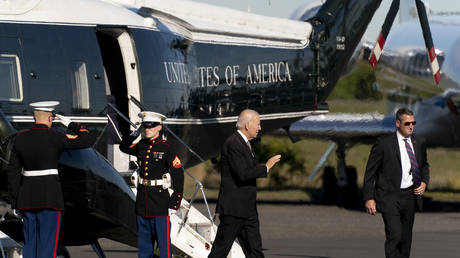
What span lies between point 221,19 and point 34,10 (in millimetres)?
5415

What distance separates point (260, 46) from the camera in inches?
728

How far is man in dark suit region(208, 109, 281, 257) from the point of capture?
10406 millimetres

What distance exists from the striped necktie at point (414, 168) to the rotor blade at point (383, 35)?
8.56 metres

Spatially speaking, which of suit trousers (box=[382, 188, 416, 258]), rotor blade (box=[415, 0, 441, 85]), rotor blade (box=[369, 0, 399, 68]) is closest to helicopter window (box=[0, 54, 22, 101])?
suit trousers (box=[382, 188, 416, 258])

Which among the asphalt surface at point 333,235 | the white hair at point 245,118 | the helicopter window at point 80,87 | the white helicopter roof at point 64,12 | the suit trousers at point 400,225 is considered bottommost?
the asphalt surface at point 333,235

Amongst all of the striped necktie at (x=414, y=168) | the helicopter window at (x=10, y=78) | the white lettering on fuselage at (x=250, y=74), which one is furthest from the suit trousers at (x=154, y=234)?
the white lettering on fuselage at (x=250, y=74)

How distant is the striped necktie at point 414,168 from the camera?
11352 mm

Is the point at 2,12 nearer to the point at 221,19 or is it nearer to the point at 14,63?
the point at 14,63

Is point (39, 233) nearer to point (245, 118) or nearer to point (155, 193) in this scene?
point (155, 193)

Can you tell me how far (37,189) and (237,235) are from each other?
215cm

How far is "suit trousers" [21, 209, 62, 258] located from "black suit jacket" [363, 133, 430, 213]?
349 centimetres

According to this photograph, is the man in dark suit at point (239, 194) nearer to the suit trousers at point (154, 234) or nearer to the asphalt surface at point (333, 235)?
the suit trousers at point (154, 234)

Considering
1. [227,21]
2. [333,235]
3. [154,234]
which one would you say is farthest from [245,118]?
[333,235]

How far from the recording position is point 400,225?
1123 cm
